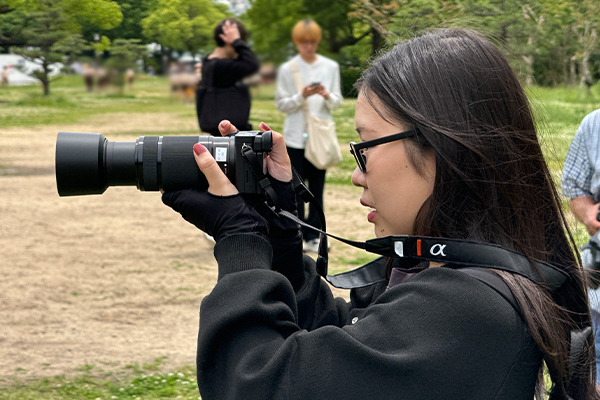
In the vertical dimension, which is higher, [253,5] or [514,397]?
[253,5]

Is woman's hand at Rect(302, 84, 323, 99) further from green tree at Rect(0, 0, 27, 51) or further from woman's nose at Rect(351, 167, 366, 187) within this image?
woman's nose at Rect(351, 167, 366, 187)

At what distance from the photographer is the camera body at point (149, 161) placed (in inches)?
64.1

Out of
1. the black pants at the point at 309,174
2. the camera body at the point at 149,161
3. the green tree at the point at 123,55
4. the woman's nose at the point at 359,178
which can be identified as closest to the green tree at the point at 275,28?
the black pants at the point at 309,174

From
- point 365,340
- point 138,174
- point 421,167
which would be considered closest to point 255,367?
point 365,340

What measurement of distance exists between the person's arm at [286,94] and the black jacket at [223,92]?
408mm

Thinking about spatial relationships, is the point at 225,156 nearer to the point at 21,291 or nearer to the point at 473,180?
the point at 473,180

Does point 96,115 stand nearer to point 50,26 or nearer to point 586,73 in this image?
point 50,26

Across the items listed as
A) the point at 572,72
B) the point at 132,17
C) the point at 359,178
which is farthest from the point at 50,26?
the point at 572,72

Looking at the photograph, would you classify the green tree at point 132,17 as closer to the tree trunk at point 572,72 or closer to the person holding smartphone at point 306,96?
the person holding smartphone at point 306,96

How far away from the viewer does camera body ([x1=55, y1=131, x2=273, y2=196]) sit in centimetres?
163

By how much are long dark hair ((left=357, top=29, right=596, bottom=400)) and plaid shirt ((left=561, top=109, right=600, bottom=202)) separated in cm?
170

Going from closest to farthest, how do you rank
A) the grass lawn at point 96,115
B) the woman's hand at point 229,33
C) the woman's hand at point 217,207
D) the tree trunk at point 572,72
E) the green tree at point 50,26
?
the woman's hand at point 217,207
the green tree at point 50,26
the grass lawn at point 96,115
the woman's hand at point 229,33
the tree trunk at point 572,72

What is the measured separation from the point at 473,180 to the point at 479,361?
1.13 feet

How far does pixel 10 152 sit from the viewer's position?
34.0ft
